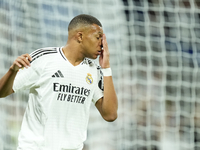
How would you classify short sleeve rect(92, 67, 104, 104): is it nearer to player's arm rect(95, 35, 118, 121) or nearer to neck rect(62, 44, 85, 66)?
player's arm rect(95, 35, 118, 121)

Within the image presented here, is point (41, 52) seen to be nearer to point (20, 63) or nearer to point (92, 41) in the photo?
point (20, 63)

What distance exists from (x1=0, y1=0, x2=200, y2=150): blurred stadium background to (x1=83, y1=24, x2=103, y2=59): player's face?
1.76 m

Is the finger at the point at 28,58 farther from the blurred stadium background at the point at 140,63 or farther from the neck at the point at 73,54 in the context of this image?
the blurred stadium background at the point at 140,63

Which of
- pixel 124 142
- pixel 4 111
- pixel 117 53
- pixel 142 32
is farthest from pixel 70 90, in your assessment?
pixel 142 32

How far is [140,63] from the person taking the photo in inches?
170

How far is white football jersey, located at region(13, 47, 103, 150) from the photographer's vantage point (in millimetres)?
1878

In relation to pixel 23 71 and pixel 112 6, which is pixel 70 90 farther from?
pixel 112 6

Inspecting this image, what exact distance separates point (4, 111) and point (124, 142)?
177cm

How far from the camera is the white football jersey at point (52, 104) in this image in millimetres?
1878

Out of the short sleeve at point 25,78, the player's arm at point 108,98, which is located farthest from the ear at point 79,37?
the short sleeve at point 25,78

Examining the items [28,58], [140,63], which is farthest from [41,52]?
[140,63]

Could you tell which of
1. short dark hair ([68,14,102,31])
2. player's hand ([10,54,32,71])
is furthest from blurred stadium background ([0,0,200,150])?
player's hand ([10,54,32,71])

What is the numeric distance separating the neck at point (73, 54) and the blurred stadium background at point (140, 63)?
1694 mm

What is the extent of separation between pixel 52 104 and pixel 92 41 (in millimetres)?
533
